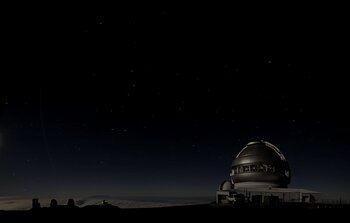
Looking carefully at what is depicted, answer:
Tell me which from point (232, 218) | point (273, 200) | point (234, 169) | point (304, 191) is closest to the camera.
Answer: point (232, 218)

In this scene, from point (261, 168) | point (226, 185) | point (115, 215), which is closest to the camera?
point (115, 215)

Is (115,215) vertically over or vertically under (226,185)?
over

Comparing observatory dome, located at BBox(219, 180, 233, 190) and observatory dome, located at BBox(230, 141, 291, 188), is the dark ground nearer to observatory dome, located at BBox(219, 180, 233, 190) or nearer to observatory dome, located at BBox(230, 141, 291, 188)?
observatory dome, located at BBox(230, 141, 291, 188)

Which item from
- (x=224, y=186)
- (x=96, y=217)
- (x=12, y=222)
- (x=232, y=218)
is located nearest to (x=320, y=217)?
(x=232, y=218)

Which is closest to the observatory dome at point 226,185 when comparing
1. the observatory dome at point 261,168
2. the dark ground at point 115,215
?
the observatory dome at point 261,168

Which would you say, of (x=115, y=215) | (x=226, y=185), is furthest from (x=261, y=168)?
(x=115, y=215)

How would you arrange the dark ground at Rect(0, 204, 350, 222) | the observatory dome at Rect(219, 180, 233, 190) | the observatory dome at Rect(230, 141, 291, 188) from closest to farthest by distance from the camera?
the dark ground at Rect(0, 204, 350, 222)
the observatory dome at Rect(230, 141, 291, 188)
the observatory dome at Rect(219, 180, 233, 190)

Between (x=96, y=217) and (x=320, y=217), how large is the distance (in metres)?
10.7

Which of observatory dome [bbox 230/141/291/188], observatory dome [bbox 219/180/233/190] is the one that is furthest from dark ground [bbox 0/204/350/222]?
observatory dome [bbox 219/180/233/190]

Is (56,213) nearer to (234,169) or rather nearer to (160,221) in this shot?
(160,221)

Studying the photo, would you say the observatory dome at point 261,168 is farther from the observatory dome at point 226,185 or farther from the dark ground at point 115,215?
the dark ground at point 115,215

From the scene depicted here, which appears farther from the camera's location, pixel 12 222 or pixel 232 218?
pixel 232 218

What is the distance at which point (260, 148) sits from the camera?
46781mm

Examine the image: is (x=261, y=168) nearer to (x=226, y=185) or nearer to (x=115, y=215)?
(x=226, y=185)
